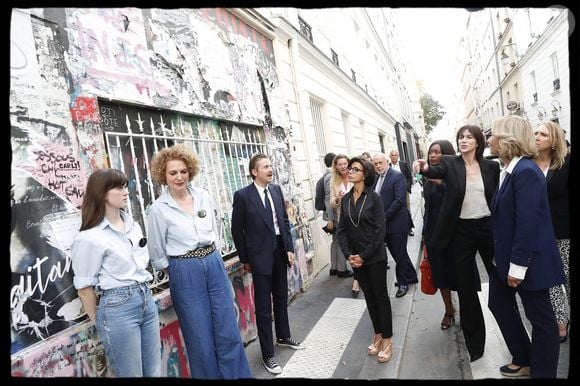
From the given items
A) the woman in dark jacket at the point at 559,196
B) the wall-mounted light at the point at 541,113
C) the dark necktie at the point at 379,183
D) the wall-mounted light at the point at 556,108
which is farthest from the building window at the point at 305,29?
the wall-mounted light at the point at 541,113

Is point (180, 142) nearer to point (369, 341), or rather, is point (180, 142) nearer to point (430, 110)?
point (369, 341)

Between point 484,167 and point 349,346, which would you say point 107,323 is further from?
point 484,167

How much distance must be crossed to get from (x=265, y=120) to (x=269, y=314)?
9.18 ft

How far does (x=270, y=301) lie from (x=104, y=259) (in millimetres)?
1681

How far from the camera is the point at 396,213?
479 centimetres

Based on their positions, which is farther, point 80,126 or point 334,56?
point 334,56

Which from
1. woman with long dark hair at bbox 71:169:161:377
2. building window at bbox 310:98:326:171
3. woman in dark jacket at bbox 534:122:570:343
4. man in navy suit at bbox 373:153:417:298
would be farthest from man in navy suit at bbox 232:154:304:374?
building window at bbox 310:98:326:171

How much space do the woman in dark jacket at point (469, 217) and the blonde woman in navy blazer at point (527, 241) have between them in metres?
0.39

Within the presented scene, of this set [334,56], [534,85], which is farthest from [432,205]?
[534,85]

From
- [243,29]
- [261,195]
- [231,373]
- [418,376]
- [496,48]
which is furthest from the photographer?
[496,48]

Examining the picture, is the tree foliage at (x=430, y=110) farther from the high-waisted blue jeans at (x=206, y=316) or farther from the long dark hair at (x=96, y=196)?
the long dark hair at (x=96, y=196)

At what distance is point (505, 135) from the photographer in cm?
271

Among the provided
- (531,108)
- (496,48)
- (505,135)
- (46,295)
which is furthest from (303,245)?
(496,48)

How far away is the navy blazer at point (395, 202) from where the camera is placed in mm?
4750
